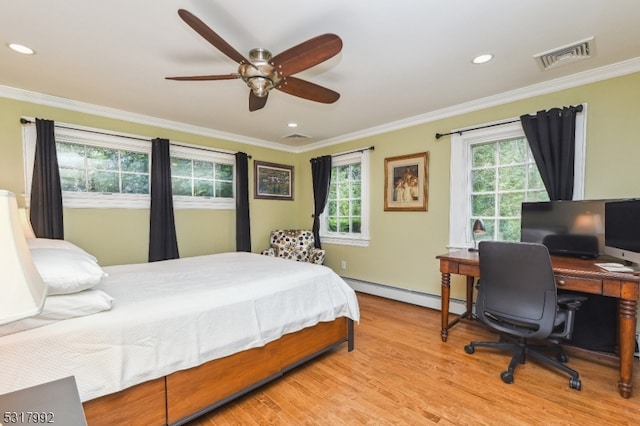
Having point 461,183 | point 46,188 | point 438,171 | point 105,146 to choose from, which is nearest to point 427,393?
point 461,183

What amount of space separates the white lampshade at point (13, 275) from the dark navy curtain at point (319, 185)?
4203 mm

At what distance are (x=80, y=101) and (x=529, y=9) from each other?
4.02 meters

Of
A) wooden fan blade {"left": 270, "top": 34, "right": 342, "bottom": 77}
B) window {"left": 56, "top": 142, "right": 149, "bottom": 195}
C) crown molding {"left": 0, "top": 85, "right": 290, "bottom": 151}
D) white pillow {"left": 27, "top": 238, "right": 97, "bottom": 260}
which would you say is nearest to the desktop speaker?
wooden fan blade {"left": 270, "top": 34, "right": 342, "bottom": 77}

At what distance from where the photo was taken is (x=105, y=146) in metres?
3.37

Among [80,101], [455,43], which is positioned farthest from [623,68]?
[80,101]

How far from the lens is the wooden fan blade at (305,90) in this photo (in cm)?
203

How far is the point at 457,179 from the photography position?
339 cm

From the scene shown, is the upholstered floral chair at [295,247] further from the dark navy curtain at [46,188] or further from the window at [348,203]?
the dark navy curtain at [46,188]

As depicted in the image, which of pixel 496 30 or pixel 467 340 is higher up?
pixel 496 30

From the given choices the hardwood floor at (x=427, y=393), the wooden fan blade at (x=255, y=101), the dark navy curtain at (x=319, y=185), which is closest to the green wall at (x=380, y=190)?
the dark navy curtain at (x=319, y=185)

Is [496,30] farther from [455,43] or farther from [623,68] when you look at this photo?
[623,68]

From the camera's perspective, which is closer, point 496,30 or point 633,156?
point 496,30

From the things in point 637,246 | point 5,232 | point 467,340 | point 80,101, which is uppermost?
point 80,101

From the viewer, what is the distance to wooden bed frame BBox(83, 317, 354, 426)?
4.68 ft
